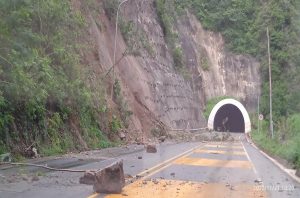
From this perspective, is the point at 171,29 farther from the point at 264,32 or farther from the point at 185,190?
the point at 185,190

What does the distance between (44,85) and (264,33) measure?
52.0 m

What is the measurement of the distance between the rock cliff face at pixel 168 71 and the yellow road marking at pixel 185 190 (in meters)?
21.6

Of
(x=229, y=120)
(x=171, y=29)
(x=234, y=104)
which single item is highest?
(x=171, y=29)

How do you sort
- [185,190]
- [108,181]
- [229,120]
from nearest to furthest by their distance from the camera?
[108,181], [185,190], [229,120]

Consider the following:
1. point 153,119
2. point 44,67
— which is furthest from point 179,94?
point 44,67

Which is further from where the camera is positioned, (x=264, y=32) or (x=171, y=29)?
(x=264, y=32)

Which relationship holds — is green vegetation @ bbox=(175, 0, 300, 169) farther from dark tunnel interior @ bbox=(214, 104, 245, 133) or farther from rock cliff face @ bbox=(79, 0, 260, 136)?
dark tunnel interior @ bbox=(214, 104, 245, 133)

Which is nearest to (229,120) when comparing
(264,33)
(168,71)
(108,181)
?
(264,33)

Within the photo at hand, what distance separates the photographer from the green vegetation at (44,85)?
1778cm

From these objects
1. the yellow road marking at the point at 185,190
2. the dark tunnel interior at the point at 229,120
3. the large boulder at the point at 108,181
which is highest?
the dark tunnel interior at the point at 229,120

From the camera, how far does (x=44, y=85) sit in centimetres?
1998

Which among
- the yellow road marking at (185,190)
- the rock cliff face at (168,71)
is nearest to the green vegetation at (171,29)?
the rock cliff face at (168,71)

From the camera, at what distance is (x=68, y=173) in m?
14.4

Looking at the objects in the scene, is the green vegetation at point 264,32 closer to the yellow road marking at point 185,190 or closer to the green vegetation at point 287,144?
the green vegetation at point 287,144
